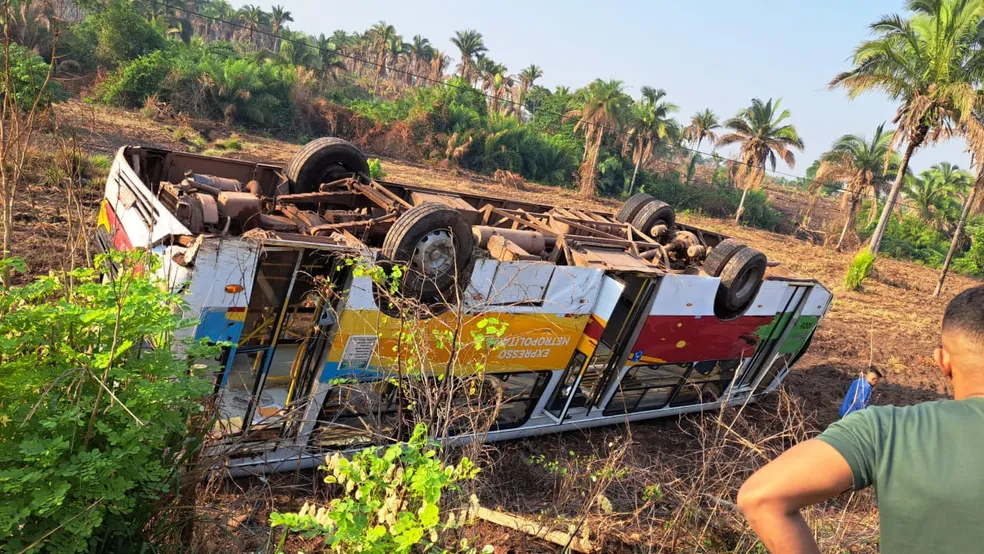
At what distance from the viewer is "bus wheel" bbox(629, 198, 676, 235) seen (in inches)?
319

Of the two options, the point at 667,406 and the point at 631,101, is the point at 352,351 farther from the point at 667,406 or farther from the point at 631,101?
the point at 631,101

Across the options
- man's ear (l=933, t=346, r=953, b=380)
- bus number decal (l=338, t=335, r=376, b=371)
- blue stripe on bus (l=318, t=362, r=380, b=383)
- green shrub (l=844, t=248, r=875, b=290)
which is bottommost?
blue stripe on bus (l=318, t=362, r=380, b=383)

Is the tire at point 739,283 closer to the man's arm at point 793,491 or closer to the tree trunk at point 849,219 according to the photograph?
the man's arm at point 793,491

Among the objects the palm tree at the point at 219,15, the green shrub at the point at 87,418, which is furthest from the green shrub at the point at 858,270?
the palm tree at the point at 219,15

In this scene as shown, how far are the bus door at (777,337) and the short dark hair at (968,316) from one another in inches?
239

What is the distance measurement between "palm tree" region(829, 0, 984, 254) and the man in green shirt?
64.5 ft

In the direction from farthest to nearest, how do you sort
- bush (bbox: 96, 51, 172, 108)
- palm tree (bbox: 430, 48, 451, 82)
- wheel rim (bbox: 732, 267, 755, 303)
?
1. palm tree (bbox: 430, 48, 451, 82)
2. bush (bbox: 96, 51, 172, 108)
3. wheel rim (bbox: 732, 267, 755, 303)

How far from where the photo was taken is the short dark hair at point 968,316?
1.63 metres

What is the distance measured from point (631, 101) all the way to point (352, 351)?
34062mm

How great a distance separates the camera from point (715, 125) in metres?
37.7

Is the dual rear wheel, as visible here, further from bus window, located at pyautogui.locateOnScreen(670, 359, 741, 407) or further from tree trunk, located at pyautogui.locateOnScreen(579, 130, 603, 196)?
tree trunk, located at pyautogui.locateOnScreen(579, 130, 603, 196)

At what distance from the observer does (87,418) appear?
2.28 metres

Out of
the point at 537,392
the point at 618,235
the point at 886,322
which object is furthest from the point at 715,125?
the point at 537,392

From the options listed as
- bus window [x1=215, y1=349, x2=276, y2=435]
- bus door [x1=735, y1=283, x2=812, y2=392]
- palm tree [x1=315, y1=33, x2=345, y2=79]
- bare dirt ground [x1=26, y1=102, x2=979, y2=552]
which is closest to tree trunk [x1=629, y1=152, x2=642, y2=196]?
bare dirt ground [x1=26, y1=102, x2=979, y2=552]
